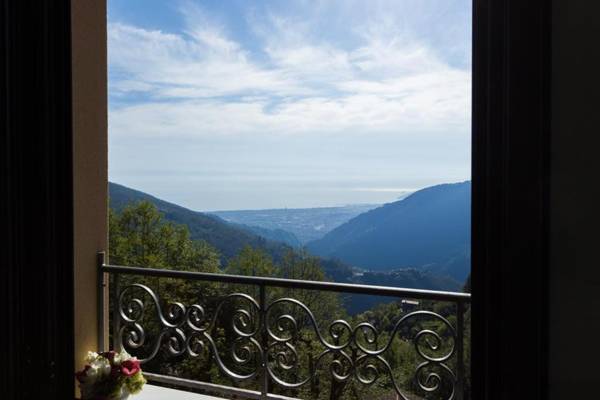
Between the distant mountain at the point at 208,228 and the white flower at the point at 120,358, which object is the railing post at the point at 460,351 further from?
the distant mountain at the point at 208,228

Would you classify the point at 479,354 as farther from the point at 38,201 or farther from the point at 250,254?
the point at 250,254

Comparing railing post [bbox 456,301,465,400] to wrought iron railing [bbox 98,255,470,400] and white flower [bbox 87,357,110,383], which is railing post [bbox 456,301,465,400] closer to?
wrought iron railing [bbox 98,255,470,400]

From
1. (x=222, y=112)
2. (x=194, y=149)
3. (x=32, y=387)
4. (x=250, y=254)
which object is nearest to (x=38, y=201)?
(x=32, y=387)

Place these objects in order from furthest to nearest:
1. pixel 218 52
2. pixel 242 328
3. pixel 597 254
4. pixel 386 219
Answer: pixel 218 52
pixel 386 219
pixel 242 328
pixel 597 254

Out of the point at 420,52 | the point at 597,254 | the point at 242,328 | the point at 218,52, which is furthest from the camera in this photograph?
the point at 218,52

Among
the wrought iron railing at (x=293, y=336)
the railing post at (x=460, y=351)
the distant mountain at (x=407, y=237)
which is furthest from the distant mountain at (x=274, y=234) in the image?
the railing post at (x=460, y=351)

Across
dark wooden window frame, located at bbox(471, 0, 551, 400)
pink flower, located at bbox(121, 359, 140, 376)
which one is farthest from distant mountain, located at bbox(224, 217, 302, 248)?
dark wooden window frame, located at bbox(471, 0, 551, 400)

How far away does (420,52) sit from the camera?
562cm

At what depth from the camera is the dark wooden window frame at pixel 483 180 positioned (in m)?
1.05

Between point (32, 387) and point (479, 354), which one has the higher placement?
point (479, 354)

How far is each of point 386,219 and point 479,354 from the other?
319 cm

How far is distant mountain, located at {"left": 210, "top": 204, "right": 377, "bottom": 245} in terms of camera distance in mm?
4555

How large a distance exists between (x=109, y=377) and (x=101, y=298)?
0.50 meters

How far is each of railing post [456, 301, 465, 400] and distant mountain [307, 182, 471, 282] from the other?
1.42 meters
